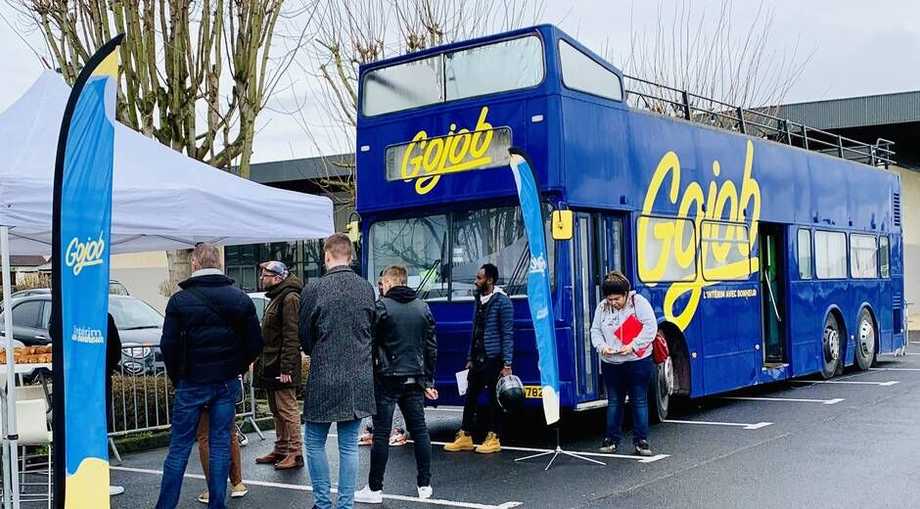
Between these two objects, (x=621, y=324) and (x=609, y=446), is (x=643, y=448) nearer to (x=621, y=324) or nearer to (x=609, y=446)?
(x=609, y=446)

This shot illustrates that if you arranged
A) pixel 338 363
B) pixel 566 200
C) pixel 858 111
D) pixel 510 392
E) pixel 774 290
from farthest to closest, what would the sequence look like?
pixel 858 111 → pixel 774 290 → pixel 566 200 → pixel 510 392 → pixel 338 363

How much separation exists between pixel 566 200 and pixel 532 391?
179 centimetres

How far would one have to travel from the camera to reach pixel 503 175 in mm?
9664

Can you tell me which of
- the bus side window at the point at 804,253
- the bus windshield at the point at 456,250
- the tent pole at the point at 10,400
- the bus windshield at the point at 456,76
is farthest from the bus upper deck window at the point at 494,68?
the bus side window at the point at 804,253

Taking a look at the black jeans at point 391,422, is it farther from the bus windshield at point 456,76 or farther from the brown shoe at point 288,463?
the bus windshield at point 456,76

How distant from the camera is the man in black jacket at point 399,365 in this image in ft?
24.5

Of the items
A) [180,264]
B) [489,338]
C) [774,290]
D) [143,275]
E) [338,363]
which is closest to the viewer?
[338,363]

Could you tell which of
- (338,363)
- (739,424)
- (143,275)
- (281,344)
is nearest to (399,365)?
(338,363)

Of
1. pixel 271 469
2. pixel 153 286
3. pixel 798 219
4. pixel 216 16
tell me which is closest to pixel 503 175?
pixel 271 469

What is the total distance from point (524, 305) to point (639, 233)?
1.73 m

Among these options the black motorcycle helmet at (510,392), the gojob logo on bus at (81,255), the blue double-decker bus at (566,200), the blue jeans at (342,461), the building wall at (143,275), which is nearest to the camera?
the gojob logo on bus at (81,255)

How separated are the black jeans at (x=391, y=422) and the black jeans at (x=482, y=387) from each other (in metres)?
1.68

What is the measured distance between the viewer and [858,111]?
29.5 m

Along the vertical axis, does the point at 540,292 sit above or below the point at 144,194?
below
